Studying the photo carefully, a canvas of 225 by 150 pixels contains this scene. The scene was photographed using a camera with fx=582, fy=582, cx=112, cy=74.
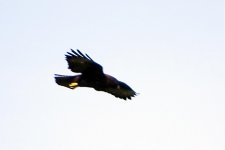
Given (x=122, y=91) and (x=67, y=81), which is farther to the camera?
(x=122, y=91)

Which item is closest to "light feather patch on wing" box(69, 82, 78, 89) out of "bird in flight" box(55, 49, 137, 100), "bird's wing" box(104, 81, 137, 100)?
"bird in flight" box(55, 49, 137, 100)

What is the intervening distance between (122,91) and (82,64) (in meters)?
1.37

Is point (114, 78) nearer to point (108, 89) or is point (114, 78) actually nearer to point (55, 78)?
point (108, 89)

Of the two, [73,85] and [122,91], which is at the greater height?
[122,91]

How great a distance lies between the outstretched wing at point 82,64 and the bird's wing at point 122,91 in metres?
0.63

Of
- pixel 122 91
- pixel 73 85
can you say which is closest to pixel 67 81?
pixel 73 85

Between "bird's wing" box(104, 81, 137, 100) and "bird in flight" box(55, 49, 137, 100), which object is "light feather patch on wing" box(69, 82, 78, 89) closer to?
"bird in flight" box(55, 49, 137, 100)

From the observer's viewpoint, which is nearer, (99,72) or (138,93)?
(99,72)

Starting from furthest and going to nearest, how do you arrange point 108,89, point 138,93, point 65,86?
point 138,93, point 108,89, point 65,86

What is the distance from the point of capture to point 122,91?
12602 mm

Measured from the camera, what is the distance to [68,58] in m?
11.7

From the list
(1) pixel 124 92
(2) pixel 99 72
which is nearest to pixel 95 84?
(2) pixel 99 72

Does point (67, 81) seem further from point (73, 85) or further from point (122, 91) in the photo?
point (122, 91)

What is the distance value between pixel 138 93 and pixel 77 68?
1.93m
